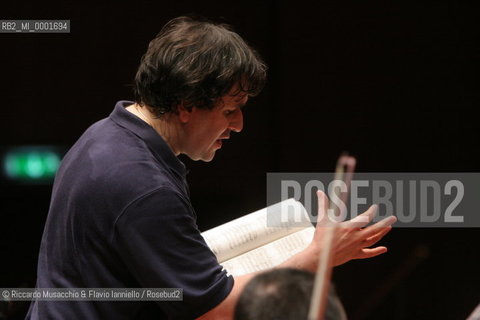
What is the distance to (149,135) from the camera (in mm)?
1245

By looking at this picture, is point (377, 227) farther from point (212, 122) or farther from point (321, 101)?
point (321, 101)

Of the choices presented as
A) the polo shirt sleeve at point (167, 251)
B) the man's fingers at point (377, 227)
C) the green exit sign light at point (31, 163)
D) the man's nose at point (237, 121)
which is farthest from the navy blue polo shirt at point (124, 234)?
the green exit sign light at point (31, 163)

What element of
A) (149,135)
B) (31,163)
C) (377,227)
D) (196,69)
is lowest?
(31,163)

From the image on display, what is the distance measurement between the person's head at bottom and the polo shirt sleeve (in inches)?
15.0

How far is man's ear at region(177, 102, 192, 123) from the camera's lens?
129cm

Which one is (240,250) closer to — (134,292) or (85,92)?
(134,292)

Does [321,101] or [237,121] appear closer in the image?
[237,121]

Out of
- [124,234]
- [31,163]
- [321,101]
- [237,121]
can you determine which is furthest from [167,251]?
[321,101]

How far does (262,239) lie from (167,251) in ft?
1.21

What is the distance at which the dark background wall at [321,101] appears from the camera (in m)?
2.33

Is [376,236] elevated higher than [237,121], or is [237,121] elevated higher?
[237,121]

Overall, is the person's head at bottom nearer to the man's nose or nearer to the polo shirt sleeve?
the polo shirt sleeve

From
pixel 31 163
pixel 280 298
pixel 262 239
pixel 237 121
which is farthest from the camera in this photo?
pixel 31 163

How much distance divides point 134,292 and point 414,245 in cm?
152
